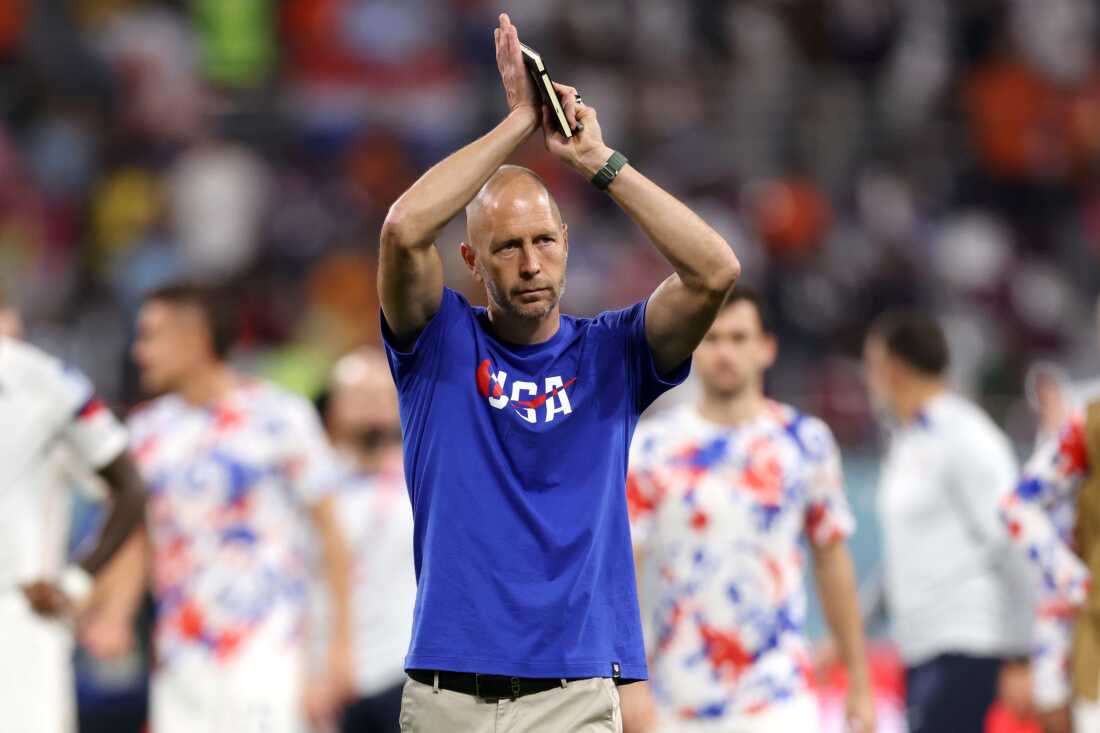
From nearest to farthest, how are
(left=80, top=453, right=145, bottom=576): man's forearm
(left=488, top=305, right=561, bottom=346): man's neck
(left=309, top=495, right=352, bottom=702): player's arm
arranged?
(left=488, top=305, right=561, bottom=346): man's neck → (left=80, top=453, right=145, bottom=576): man's forearm → (left=309, top=495, right=352, bottom=702): player's arm

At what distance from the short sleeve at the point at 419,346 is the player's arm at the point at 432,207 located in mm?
25

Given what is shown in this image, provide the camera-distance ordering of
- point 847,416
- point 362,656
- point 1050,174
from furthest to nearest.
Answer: point 1050,174
point 847,416
point 362,656

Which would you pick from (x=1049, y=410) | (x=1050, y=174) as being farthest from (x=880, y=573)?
(x=1050, y=174)

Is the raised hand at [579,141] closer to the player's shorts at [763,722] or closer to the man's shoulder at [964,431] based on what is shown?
the player's shorts at [763,722]

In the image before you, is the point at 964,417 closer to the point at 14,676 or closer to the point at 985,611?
the point at 985,611

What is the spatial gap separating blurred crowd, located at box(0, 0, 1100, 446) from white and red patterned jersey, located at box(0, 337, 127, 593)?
6930 mm

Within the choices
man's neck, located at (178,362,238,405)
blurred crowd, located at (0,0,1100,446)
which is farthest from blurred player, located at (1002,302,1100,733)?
blurred crowd, located at (0,0,1100,446)

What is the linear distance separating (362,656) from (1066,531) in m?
3.60

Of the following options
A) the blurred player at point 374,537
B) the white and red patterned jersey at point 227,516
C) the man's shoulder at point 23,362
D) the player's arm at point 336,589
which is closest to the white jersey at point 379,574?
the blurred player at point 374,537

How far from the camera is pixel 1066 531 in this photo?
6.97 meters

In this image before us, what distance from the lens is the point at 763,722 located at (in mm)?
6641

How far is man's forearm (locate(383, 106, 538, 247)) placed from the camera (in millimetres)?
4340

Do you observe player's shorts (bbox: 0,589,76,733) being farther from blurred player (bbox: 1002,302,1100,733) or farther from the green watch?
blurred player (bbox: 1002,302,1100,733)

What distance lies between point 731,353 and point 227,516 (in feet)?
8.13
